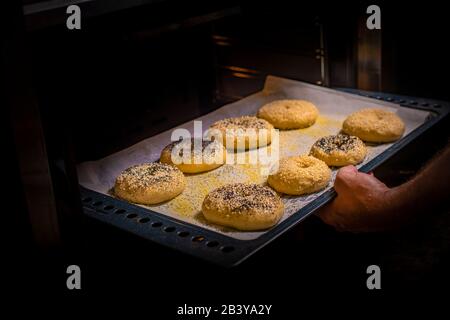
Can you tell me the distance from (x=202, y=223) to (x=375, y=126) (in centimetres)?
92

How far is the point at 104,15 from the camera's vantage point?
1.60 metres

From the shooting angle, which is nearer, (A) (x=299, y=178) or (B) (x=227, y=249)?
(B) (x=227, y=249)

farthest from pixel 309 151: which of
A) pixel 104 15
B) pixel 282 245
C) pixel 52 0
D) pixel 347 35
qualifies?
pixel 52 0

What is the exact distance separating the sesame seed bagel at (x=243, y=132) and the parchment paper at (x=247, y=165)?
0.09 meters

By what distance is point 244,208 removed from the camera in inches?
70.2

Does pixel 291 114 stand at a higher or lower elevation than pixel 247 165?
higher

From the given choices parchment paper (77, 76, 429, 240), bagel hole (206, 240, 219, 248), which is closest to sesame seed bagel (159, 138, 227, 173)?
parchment paper (77, 76, 429, 240)

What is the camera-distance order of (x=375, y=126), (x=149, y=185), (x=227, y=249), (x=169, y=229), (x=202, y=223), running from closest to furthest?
(x=227, y=249), (x=169, y=229), (x=202, y=223), (x=149, y=185), (x=375, y=126)

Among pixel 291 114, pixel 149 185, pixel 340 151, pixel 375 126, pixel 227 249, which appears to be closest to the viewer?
pixel 227 249

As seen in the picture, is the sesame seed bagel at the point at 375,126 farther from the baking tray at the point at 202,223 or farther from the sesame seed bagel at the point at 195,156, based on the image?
the sesame seed bagel at the point at 195,156

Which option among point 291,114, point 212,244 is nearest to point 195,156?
point 291,114

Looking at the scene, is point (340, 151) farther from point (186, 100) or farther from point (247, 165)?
point (186, 100)
